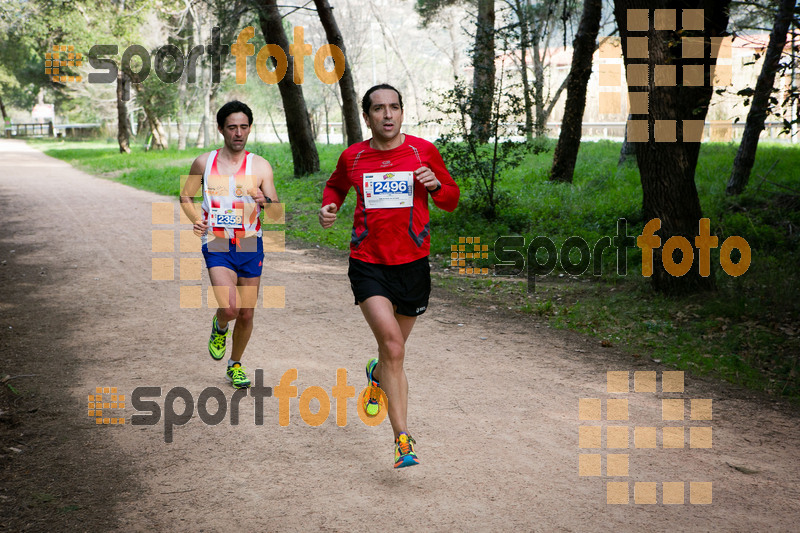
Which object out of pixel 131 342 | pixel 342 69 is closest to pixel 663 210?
pixel 131 342

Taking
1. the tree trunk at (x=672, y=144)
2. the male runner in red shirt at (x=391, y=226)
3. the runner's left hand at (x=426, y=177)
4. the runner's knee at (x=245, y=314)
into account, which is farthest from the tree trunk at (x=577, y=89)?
the runner's left hand at (x=426, y=177)

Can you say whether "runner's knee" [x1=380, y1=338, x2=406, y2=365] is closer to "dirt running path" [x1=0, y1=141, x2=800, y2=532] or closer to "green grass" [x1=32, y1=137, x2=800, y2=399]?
"dirt running path" [x1=0, y1=141, x2=800, y2=532]

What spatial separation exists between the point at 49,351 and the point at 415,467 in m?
4.34

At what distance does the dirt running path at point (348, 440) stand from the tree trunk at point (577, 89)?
816 cm

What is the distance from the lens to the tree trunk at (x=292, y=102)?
18.2 meters

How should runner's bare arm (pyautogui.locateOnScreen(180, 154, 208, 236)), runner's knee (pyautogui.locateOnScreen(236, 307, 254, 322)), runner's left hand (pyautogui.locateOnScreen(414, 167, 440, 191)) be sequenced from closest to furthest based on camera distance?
runner's left hand (pyautogui.locateOnScreen(414, 167, 440, 191)) < runner's bare arm (pyautogui.locateOnScreen(180, 154, 208, 236)) < runner's knee (pyautogui.locateOnScreen(236, 307, 254, 322))

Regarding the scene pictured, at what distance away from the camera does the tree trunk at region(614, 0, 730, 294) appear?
27.6 feet

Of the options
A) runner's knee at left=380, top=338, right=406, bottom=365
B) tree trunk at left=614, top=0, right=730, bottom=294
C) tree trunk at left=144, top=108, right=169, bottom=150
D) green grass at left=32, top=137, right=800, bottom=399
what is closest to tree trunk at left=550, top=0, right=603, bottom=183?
green grass at left=32, top=137, right=800, bottom=399

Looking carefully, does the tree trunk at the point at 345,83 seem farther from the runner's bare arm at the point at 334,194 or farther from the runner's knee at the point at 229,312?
the runner's bare arm at the point at 334,194

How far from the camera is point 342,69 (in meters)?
17.8

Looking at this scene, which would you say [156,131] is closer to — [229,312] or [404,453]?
[229,312]

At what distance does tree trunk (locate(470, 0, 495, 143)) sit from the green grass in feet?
5.38

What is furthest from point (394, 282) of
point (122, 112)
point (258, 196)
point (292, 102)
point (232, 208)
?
point (122, 112)

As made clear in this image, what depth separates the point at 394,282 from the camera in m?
4.49
